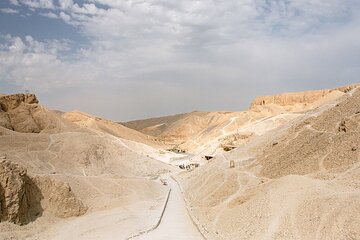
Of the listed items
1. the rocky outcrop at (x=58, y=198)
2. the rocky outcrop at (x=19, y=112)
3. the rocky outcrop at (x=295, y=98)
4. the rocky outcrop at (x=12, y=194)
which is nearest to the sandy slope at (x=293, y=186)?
the rocky outcrop at (x=58, y=198)

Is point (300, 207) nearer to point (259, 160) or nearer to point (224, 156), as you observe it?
point (259, 160)

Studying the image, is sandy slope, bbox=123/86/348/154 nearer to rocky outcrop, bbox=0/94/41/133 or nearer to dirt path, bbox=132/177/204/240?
rocky outcrop, bbox=0/94/41/133

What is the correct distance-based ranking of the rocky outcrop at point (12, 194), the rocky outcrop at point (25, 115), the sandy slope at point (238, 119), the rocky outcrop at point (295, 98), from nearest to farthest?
1. the rocky outcrop at point (12, 194)
2. the rocky outcrop at point (25, 115)
3. the sandy slope at point (238, 119)
4. the rocky outcrop at point (295, 98)

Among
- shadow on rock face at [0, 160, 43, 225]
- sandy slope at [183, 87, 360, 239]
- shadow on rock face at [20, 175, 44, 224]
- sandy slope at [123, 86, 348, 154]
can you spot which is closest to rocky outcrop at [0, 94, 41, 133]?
sandy slope at [123, 86, 348, 154]

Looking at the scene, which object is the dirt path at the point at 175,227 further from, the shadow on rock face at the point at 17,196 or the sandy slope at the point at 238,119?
the sandy slope at the point at 238,119

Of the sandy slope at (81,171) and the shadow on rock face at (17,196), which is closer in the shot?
the shadow on rock face at (17,196)

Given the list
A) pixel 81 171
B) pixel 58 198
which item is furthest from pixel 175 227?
pixel 81 171

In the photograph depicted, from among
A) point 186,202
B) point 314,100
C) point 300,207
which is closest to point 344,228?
point 300,207
